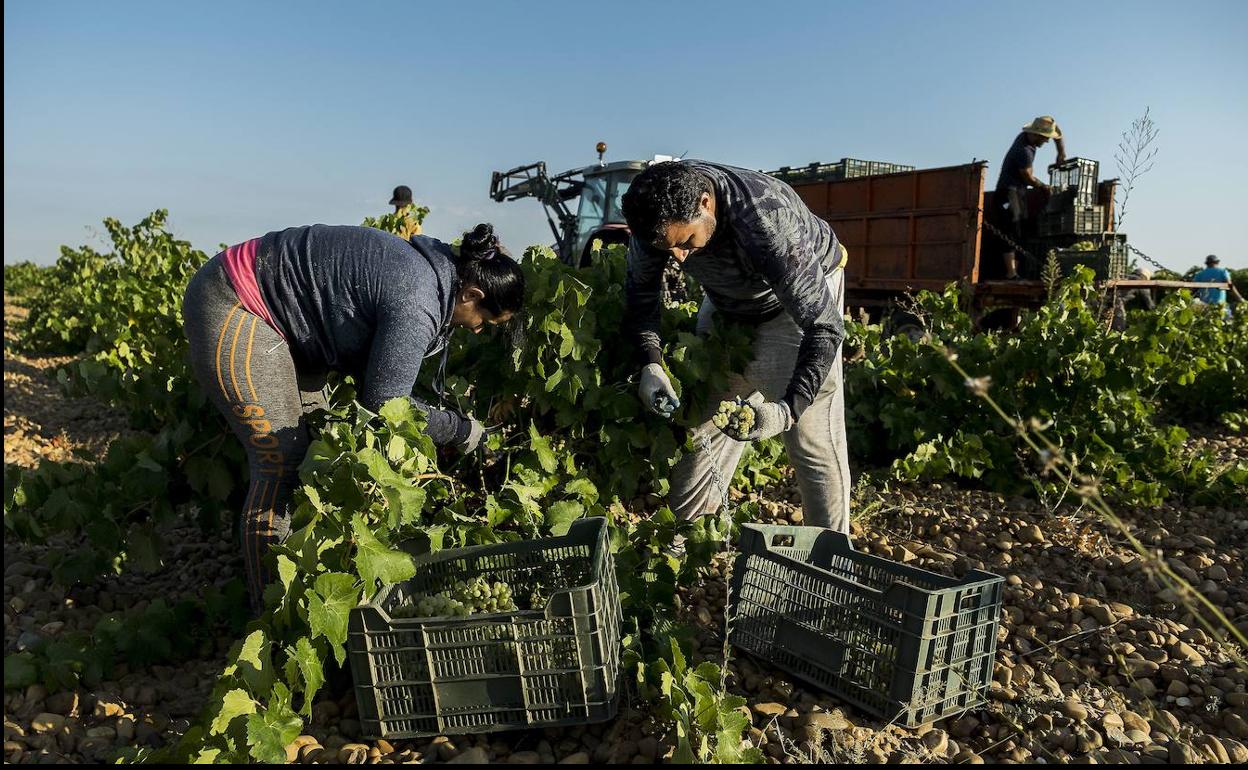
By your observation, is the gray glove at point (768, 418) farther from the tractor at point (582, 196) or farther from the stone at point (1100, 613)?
the tractor at point (582, 196)

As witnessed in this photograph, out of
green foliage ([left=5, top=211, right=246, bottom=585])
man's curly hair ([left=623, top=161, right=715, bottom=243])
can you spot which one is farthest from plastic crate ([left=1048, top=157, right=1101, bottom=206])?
green foliage ([left=5, top=211, right=246, bottom=585])

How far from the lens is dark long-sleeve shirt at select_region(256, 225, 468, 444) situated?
8.16 ft

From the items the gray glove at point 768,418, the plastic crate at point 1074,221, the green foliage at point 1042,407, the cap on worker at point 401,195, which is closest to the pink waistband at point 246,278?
the gray glove at point 768,418

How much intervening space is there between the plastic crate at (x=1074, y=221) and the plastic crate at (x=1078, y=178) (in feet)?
0.29

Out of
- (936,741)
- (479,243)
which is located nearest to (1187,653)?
(936,741)

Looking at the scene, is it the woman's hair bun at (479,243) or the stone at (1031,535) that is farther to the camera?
the stone at (1031,535)

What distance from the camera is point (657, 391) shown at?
3.14 metres

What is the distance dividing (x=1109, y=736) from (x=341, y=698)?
203 cm

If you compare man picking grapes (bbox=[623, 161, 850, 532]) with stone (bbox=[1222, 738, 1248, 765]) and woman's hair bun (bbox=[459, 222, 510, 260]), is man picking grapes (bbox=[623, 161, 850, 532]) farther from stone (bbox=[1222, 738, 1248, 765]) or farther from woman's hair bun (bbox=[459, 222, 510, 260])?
stone (bbox=[1222, 738, 1248, 765])

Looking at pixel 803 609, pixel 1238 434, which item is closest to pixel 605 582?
pixel 803 609

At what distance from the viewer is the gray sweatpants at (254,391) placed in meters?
2.54

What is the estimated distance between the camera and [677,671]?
2.16 metres

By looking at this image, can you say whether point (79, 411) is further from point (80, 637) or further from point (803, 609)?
point (803, 609)

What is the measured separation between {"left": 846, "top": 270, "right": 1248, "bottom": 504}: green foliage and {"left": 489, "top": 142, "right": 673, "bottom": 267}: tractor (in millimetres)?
5352
